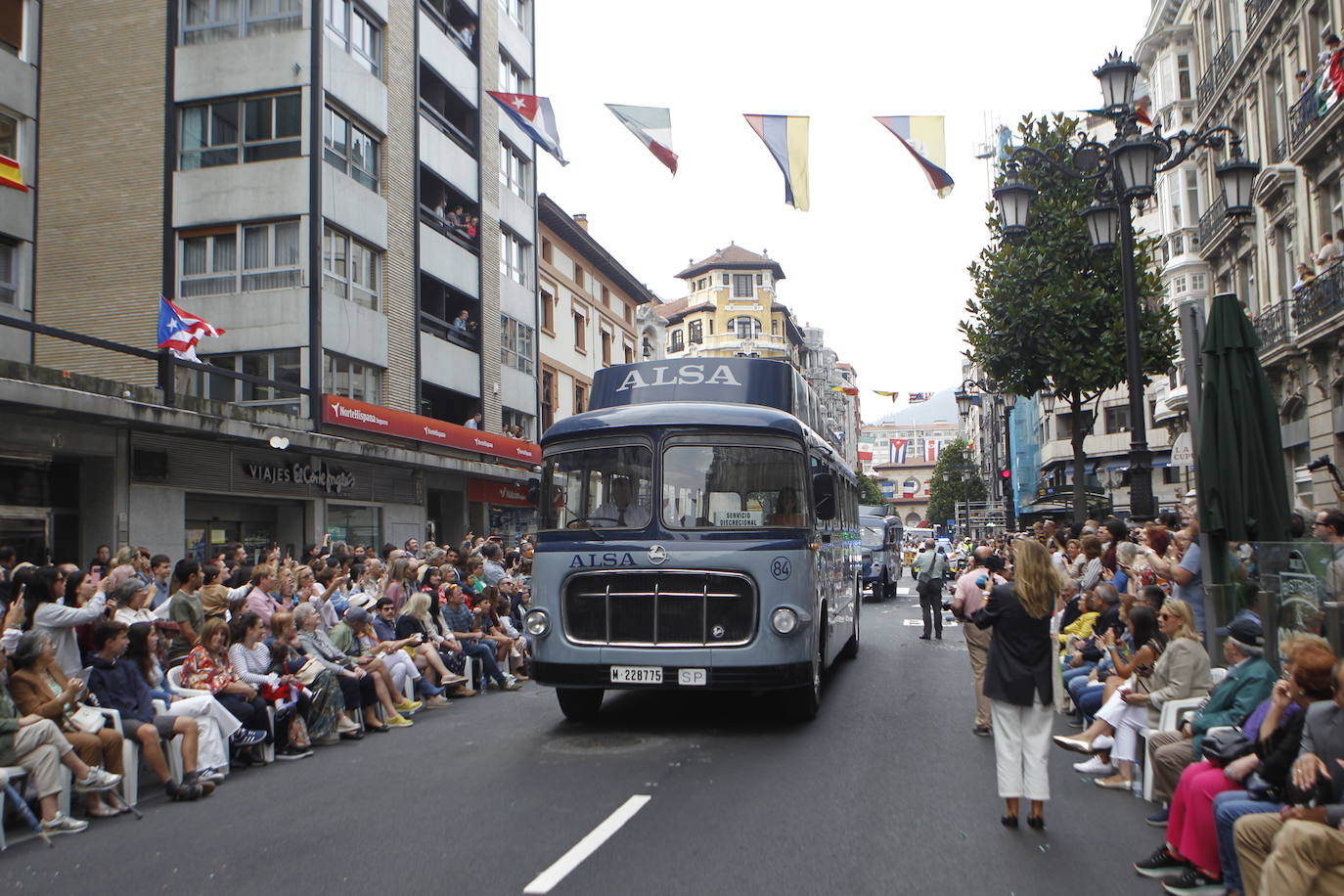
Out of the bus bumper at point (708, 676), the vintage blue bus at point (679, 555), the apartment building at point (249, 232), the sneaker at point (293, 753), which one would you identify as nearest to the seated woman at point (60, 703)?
the sneaker at point (293, 753)

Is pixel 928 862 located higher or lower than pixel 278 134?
lower

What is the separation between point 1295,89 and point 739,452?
19.6 meters

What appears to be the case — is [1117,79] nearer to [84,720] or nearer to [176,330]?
[84,720]

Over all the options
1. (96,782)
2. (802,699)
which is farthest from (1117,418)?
(96,782)

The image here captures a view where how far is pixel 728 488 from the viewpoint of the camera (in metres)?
9.98

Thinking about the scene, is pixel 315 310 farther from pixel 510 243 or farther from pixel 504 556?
pixel 510 243

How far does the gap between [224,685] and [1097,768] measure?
699 centimetres

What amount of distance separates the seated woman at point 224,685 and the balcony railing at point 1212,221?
2668 centimetres

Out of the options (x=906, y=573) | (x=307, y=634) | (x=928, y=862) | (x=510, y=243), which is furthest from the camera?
(x=906, y=573)

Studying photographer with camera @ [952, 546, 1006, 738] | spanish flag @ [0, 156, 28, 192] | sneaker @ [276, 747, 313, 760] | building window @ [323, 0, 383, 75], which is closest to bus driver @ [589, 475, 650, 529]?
photographer with camera @ [952, 546, 1006, 738]

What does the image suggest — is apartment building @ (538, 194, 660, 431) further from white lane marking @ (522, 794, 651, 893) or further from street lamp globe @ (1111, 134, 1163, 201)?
white lane marking @ (522, 794, 651, 893)

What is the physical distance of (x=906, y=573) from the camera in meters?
55.1

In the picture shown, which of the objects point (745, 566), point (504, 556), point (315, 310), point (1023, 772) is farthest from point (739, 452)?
point (315, 310)

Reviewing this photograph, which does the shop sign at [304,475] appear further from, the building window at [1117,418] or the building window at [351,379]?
the building window at [1117,418]
